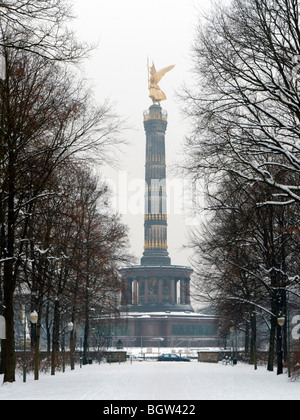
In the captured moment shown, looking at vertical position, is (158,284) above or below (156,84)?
below

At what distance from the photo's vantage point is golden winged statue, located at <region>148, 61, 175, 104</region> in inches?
4815

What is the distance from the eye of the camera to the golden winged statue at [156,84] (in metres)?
122

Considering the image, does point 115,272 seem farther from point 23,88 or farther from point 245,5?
point 245,5

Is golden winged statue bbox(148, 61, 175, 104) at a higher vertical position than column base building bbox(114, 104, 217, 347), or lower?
higher

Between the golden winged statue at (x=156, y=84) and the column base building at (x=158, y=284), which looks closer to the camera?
the column base building at (x=158, y=284)

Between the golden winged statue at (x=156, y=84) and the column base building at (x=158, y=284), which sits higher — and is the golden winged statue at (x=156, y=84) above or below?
above

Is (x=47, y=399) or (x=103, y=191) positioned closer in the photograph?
(x=47, y=399)

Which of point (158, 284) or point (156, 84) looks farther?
point (156, 84)

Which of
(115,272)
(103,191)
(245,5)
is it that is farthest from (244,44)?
(115,272)

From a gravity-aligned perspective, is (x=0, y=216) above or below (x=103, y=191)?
below

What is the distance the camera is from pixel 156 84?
12362cm

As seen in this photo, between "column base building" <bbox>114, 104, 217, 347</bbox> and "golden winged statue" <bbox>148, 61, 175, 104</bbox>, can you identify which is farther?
"golden winged statue" <bbox>148, 61, 175, 104</bbox>
